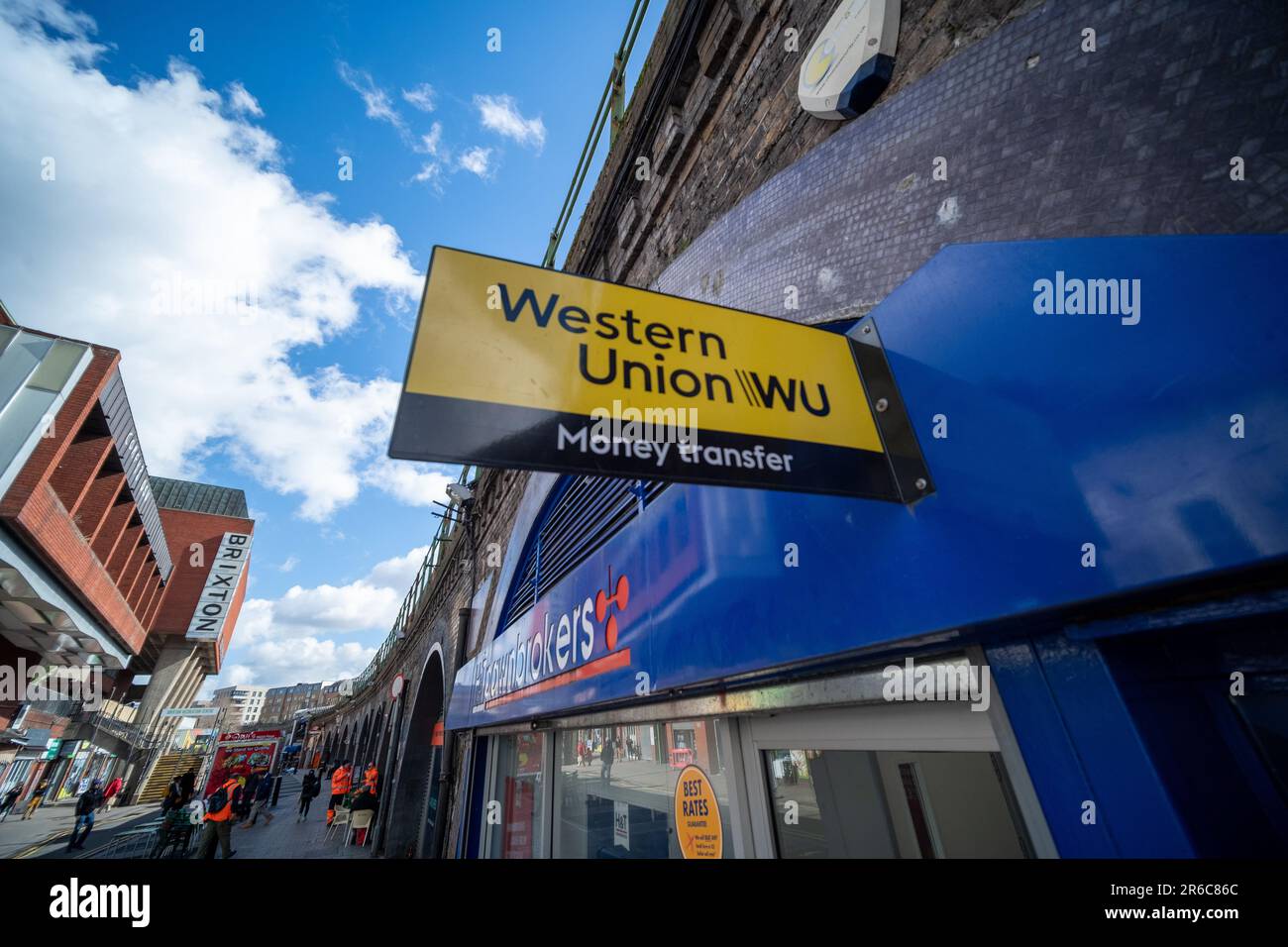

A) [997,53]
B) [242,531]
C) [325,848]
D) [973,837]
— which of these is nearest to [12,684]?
[325,848]

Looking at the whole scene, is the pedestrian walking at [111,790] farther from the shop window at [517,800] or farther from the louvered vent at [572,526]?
the louvered vent at [572,526]

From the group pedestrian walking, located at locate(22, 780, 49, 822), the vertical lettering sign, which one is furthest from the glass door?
the vertical lettering sign

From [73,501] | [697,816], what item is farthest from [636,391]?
[73,501]

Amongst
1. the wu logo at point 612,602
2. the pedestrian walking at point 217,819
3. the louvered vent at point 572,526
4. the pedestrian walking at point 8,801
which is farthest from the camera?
the pedestrian walking at point 8,801

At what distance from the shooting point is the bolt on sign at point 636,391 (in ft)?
4.17

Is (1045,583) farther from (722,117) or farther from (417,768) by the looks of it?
(417,768)

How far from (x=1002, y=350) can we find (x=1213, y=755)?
1018 millimetres

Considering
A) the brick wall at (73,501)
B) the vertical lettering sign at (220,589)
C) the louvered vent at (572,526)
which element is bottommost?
the louvered vent at (572,526)

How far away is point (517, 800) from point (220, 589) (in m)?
38.7

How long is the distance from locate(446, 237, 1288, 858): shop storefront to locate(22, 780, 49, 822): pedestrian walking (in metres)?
29.9

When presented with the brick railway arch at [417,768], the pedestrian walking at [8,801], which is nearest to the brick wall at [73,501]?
the pedestrian walking at [8,801]

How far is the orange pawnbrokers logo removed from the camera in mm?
3057

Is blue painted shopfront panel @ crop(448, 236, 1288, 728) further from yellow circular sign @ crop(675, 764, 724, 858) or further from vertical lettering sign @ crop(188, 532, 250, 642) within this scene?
vertical lettering sign @ crop(188, 532, 250, 642)

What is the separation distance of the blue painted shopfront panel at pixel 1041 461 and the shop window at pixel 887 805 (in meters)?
0.74
